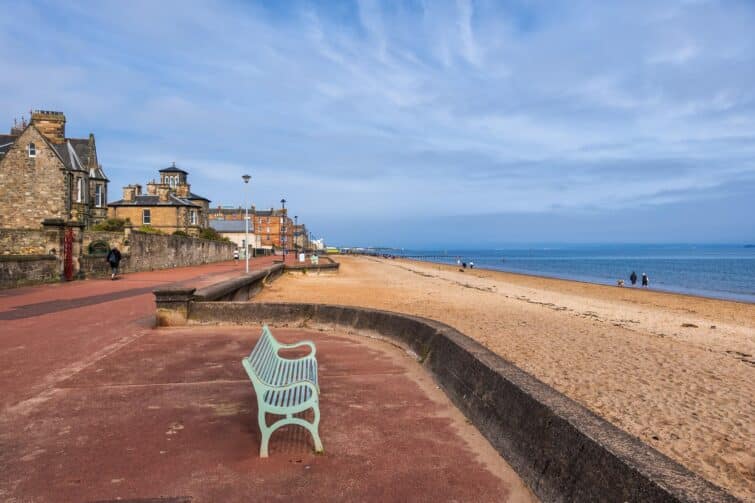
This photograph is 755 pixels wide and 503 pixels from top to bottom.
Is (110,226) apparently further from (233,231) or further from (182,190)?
(233,231)

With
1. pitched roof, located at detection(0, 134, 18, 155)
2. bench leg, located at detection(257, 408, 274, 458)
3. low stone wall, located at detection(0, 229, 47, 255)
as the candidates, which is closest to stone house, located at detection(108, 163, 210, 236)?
pitched roof, located at detection(0, 134, 18, 155)

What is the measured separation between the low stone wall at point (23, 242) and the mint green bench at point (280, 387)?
63.8 ft

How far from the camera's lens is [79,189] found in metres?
42.4

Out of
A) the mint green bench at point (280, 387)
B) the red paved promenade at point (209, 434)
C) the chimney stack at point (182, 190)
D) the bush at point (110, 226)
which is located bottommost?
the red paved promenade at point (209, 434)

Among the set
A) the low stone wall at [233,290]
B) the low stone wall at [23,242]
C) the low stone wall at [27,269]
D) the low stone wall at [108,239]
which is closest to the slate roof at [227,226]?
the low stone wall at [108,239]

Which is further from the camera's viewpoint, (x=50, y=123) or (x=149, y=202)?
(x=149, y=202)

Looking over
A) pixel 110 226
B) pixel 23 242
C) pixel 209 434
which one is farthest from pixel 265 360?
pixel 110 226

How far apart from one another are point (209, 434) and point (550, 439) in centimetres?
280

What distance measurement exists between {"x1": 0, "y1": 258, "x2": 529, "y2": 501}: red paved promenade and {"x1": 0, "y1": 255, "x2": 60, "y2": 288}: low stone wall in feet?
36.7

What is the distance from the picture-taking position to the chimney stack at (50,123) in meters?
40.6

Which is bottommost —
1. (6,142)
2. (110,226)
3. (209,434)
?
(209,434)

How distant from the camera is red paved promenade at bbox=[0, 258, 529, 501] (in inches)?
133

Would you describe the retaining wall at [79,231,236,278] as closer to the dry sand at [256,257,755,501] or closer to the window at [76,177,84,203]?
the dry sand at [256,257,755,501]

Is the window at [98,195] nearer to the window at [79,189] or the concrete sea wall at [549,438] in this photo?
the window at [79,189]
